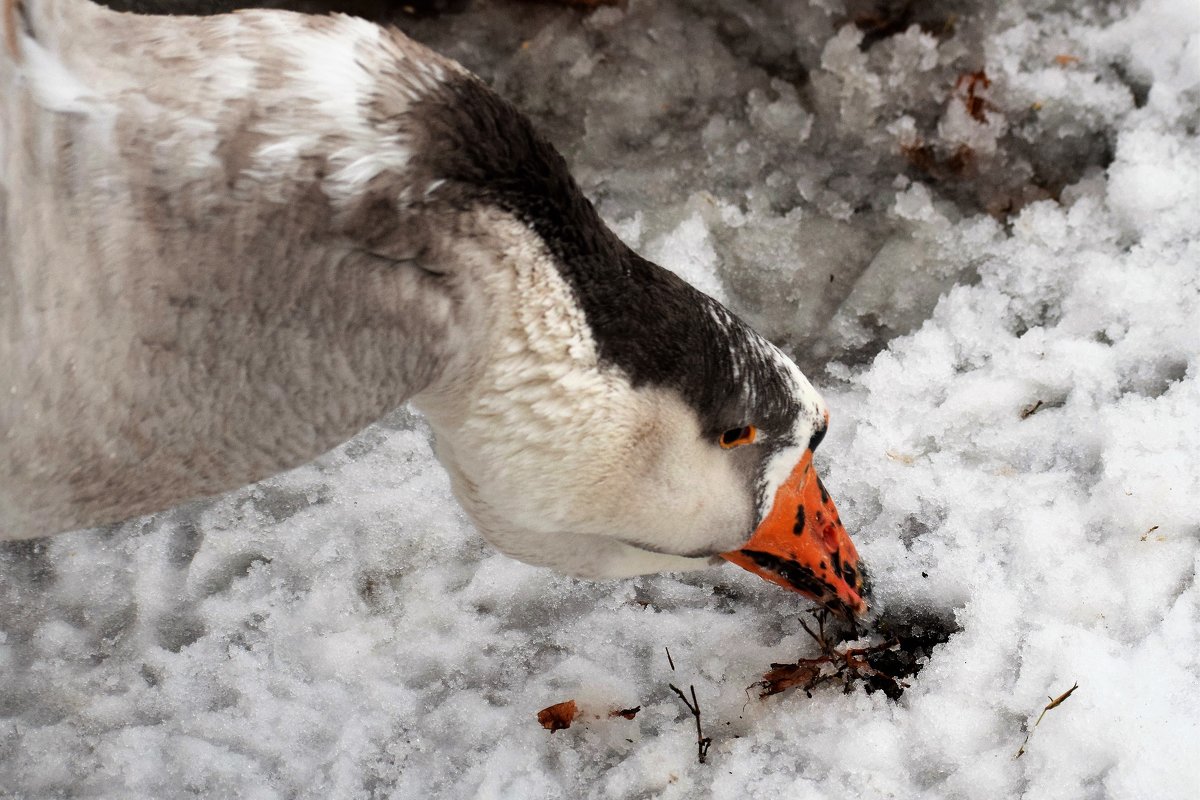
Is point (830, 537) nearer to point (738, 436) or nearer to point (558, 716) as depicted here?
point (738, 436)

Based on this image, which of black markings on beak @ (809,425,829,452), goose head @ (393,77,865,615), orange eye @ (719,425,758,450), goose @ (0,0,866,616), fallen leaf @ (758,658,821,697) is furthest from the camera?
fallen leaf @ (758,658,821,697)

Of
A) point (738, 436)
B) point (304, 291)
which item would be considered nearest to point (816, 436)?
point (738, 436)

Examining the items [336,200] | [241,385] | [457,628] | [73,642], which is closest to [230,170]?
[336,200]

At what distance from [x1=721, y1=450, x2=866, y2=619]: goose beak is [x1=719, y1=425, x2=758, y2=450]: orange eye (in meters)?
0.21

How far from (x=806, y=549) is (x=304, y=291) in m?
1.33

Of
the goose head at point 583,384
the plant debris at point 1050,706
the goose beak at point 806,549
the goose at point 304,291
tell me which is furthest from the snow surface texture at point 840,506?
the goose at point 304,291

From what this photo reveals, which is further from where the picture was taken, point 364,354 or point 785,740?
point 785,740

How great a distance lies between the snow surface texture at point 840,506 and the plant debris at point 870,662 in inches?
1.7

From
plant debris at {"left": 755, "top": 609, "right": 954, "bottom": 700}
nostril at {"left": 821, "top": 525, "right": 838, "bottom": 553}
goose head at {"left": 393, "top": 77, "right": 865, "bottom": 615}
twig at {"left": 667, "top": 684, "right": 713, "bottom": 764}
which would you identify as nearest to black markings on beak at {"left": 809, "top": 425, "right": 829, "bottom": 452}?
goose head at {"left": 393, "top": 77, "right": 865, "bottom": 615}

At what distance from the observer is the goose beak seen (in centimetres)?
249

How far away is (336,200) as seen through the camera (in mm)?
1834

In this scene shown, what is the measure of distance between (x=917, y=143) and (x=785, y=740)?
2068 millimetres

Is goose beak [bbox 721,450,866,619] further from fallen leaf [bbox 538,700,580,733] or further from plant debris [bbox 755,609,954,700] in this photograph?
fallen leaf [bbox 538,700,580,733]

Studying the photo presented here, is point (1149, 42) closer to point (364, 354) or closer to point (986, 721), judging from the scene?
point (986, 721)
